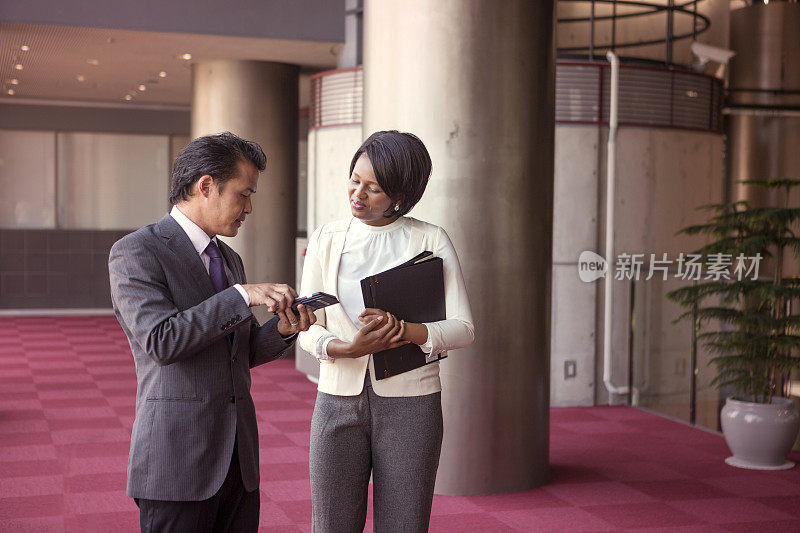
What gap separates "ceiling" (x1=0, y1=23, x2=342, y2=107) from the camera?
10.1 m

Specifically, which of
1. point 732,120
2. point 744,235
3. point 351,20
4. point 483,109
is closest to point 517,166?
point 483,109

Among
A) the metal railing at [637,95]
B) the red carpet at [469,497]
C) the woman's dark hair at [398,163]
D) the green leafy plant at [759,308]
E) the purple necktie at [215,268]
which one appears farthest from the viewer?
the metal railing at [637,95]

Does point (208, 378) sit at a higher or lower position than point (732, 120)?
lower

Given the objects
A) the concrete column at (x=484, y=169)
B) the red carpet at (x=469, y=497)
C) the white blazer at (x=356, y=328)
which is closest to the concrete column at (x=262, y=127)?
the red carpet at (x=469, y=497)

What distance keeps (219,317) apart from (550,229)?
364cm

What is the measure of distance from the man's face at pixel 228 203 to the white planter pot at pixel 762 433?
4864 mm

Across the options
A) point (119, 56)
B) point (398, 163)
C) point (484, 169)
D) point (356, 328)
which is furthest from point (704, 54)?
point (356, 328)

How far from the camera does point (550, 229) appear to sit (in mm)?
5535

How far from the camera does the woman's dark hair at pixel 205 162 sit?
2.25 metres

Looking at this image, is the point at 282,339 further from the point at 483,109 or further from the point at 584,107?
the point at 584,107

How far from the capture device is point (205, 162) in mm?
2246

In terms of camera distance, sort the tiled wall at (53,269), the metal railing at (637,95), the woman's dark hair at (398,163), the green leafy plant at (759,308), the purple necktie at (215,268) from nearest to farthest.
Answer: the purple necktie at (215,268), the woman's dark hair at (398,163), the green leafy plant at (759,308), the metal railing at (637,95), the tiled wall at (53,269)

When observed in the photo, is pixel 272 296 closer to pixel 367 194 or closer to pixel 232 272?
pixel 232 272

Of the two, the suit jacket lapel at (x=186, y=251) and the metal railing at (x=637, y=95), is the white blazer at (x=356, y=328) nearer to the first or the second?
the suit jacket lapel at (x=186, y=251)
